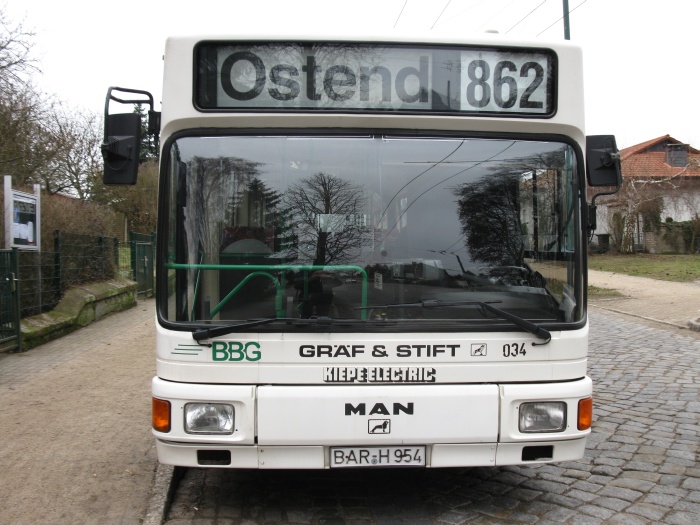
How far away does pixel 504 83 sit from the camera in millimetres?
3662

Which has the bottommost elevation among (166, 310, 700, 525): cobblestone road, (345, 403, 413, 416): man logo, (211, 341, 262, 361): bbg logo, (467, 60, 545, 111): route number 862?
(166, 310, 700, 525): cobblestone road

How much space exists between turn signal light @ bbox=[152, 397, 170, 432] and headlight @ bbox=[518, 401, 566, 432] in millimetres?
1982

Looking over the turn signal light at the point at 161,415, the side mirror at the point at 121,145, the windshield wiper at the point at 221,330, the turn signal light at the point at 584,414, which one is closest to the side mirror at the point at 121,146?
the side mirror at the point at 121,145

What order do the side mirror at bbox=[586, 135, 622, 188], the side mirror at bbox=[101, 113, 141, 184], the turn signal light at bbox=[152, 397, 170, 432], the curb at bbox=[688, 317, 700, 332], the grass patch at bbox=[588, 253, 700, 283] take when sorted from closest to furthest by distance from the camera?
the turn signal light at bbox=[152, 397, 170, 432] → the side mirror at bbox=[101, 113, 141, 184] → the side mirror at bbox=[586, 135, 622, 188] → the curb at bbox=[688, 317, 700, 332] → the grass patch at bbox=[588, 253, 700, 283]

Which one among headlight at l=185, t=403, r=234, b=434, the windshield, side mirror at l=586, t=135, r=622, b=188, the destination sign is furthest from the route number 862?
headlight at l=185, t=403, r=234, b=434

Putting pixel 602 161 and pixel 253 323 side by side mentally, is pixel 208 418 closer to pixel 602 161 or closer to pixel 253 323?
pixel 253 323

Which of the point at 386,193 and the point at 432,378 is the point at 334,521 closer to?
the point at 432,378

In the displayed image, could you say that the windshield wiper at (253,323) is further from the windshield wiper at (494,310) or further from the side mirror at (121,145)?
the side mirror at (121,145)

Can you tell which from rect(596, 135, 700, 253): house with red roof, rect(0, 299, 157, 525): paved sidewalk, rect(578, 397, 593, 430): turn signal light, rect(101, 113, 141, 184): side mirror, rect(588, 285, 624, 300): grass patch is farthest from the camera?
rect(596, 135, 700, 253): house with red roof

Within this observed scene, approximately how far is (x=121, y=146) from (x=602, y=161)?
296cm

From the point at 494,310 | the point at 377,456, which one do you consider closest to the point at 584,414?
the point at 494,310

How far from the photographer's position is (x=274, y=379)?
3439mm

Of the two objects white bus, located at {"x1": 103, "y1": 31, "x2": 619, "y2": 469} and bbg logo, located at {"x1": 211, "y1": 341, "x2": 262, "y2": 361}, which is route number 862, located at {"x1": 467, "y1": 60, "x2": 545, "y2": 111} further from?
bbg logo, located at {"x1": 211, "y1": 341, "x2": 262, "y2": 361}

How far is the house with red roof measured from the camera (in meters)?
36.6
